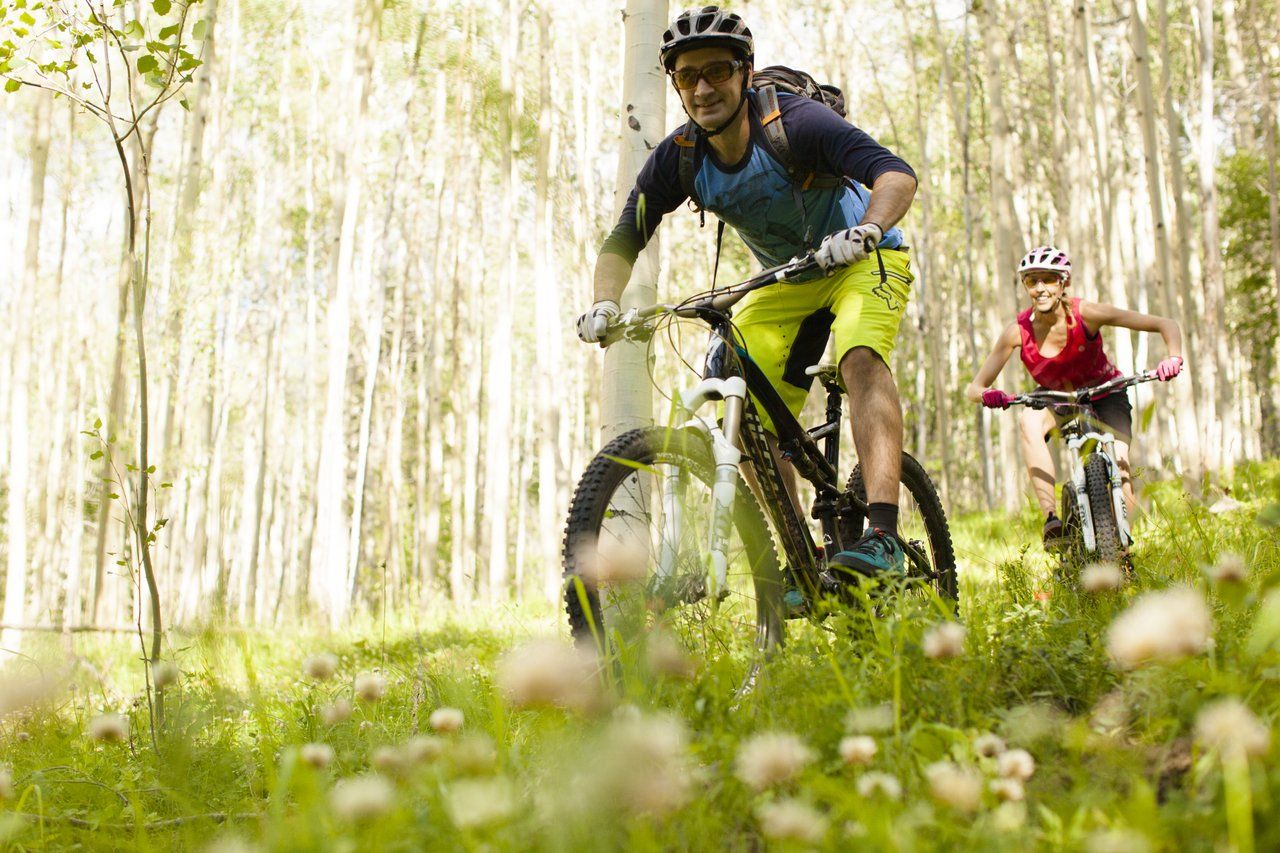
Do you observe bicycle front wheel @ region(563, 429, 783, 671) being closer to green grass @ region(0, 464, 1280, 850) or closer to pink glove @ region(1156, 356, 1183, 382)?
green grass @ region(0, 464, 1280, 850)

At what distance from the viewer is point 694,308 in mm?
3021

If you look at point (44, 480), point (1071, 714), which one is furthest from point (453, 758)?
point (44, 480)

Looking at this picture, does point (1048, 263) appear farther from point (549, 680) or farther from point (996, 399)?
point (549, 680)

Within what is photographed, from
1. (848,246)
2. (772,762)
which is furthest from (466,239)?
(772,762)

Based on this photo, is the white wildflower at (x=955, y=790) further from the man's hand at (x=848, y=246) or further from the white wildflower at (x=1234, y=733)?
the man's hand at (x=848, y=246)

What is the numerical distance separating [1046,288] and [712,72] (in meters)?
2.74

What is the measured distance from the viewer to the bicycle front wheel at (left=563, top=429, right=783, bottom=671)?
7.93 ft

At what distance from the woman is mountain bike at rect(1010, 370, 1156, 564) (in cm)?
17

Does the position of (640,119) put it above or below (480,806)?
above

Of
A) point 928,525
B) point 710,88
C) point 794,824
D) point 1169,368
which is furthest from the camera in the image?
point 1169,368

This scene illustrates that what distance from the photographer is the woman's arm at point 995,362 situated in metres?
4.94

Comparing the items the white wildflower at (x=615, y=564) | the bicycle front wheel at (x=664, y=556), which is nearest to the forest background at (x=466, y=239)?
the bicycle front wheel at (x=664, y=556)

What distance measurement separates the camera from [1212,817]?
1.20 metres

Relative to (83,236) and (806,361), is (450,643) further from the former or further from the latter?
(83,236)
